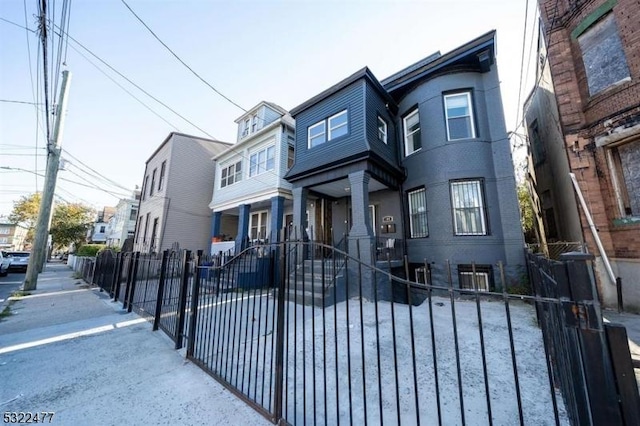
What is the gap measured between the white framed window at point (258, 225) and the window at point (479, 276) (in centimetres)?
959

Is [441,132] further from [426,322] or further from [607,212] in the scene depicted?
[426,322]

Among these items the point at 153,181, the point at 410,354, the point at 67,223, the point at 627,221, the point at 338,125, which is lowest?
the point at 410,354

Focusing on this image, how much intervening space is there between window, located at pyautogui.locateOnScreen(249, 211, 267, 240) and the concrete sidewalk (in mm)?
9047

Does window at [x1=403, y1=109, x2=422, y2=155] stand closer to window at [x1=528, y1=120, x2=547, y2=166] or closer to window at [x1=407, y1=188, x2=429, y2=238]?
window at [x1=407, y1=188, x2=429, y2=238]

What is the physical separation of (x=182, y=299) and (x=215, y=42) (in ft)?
24.4

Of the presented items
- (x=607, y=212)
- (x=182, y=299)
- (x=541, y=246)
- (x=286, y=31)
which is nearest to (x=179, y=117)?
(x=286, y=31)

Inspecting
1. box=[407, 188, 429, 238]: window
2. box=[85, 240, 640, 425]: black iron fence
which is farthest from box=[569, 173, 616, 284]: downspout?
box=[407, 188, 429, 238]: window

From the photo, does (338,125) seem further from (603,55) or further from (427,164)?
(603,55)

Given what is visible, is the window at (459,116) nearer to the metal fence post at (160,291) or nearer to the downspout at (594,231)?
the downspout at (594,231)

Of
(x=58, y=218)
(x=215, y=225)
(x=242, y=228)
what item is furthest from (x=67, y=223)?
(x=242, y=228)

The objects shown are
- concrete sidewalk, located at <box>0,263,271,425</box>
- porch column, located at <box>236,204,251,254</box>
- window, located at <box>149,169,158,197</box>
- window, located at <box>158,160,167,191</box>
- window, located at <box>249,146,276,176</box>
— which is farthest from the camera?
window, located at <box>149,169,158,197</box>

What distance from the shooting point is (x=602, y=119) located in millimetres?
6973

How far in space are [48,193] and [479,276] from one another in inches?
664

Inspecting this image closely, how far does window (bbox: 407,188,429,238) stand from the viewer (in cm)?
923
